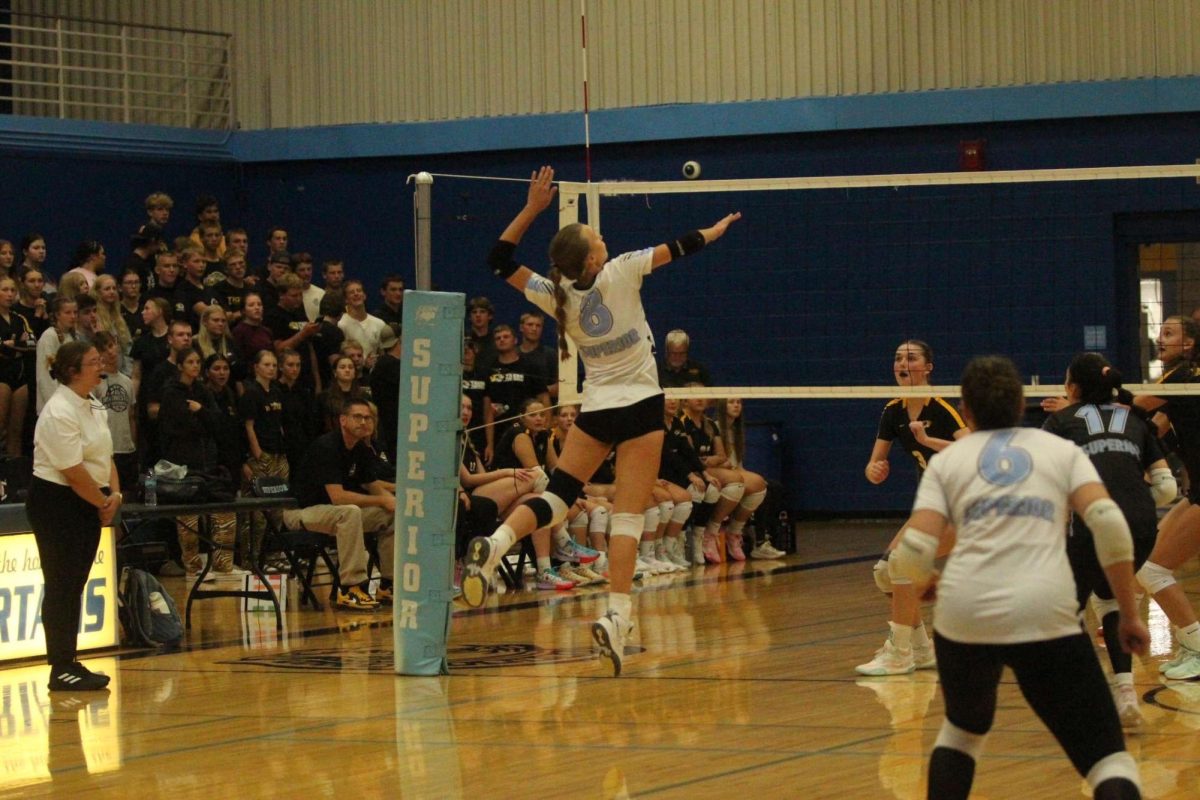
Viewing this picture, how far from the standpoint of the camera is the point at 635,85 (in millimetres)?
18891

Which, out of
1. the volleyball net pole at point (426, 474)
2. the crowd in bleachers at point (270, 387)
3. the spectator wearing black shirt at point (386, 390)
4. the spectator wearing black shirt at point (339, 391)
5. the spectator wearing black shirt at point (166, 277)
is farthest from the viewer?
the spectator wearing black shirt at point (166, 277)

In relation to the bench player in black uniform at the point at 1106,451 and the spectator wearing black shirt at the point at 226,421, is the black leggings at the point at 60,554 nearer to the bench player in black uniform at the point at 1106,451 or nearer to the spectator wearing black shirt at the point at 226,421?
the bench player in black uniform at the point at 1106,451

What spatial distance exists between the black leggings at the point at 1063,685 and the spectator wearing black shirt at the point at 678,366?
10.3m

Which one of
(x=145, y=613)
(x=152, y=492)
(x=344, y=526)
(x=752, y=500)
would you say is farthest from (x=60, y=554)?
(x=752, y=500)

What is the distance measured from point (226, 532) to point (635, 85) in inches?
297

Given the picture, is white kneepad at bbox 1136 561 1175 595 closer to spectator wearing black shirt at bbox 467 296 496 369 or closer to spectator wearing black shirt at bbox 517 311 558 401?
spectator wearing black shirt at bbox 517 311 558 401

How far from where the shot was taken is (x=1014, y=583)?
4.23m

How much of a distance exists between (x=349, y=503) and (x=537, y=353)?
3.54 metres

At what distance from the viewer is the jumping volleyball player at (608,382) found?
7969 millimetres

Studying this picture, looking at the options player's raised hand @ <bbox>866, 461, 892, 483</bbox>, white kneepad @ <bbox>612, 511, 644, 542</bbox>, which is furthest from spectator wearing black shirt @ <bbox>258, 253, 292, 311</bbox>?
player's raised hand @ <bbox>866, 461, 892, 483</bbox>

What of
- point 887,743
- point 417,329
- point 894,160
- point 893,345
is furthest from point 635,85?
point 887,743

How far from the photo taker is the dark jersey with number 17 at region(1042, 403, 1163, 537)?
6848 mm

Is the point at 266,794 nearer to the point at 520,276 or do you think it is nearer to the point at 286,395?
the point at 520,276

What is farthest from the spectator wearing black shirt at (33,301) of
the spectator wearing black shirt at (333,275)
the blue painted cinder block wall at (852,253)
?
the blue painted cinder block wall at (852,253)
